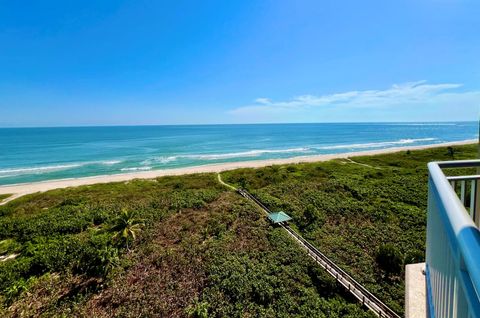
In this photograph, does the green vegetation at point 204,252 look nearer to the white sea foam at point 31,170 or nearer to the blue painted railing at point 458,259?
the blue painted railing at point 458,259

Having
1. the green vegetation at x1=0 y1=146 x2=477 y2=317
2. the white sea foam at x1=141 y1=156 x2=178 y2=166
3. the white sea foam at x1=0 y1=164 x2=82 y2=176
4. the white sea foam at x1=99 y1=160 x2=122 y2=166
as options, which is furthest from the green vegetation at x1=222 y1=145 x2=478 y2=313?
the white sea foam at x1=0 y1=164 x2=82 y2=176

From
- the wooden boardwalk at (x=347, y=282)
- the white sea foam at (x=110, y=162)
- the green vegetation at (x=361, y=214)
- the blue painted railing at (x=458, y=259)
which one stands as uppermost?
the blue painted railing at (x=458, y=259)

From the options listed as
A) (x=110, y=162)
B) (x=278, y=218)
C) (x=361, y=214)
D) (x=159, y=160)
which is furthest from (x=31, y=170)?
(x=361, y=214)

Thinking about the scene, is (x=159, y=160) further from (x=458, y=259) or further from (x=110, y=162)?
(x=458, y=259)

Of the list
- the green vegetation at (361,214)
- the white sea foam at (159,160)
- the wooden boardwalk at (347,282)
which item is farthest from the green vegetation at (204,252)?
the white sea foam at (159,160)

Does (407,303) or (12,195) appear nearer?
(407,303)

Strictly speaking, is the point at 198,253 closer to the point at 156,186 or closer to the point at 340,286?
the point at 340,286

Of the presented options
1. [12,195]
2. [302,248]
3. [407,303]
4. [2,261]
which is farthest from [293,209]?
[12,195]
